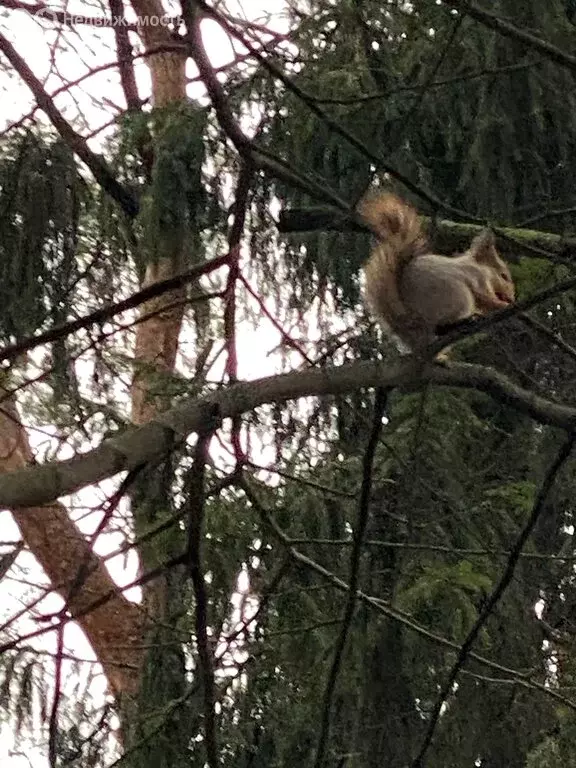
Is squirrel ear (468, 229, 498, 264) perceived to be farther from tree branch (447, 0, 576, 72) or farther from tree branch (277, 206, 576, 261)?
tree branch (447, 0, 576, 72)

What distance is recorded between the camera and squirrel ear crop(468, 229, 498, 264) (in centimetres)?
159

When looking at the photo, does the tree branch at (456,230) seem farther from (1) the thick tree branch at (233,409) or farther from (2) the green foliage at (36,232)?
(2) the green foliage at (36,232)

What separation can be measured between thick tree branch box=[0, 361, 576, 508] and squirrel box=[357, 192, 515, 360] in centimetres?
19

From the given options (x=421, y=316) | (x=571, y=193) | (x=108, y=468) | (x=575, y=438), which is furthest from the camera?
(x=571, y=193)

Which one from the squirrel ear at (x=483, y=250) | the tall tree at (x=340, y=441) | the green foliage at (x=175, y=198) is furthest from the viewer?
the green foliage at (x=175, y=198)

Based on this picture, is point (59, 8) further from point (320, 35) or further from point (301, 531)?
point (301, 531)

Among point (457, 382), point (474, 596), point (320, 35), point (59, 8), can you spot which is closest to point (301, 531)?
point (474, 596)

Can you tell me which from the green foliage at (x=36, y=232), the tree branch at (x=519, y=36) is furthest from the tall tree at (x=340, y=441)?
the tree branch at (x=519, y=36)

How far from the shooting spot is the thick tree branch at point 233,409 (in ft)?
3.79

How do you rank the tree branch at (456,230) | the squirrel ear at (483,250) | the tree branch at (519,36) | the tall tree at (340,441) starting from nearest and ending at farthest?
the tree branch at (519,36) → the tree branch at (456,230) → the squirrel ear at (483,250) → the tall tree at (340,441)

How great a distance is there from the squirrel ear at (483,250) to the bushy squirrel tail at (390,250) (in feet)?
0.28

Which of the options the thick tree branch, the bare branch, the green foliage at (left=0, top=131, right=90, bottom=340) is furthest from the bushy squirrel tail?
the green foliage at (left=0, top=131, right=90, bottom=340)

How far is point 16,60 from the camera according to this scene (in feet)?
6.76

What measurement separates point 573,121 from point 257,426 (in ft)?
2.47
